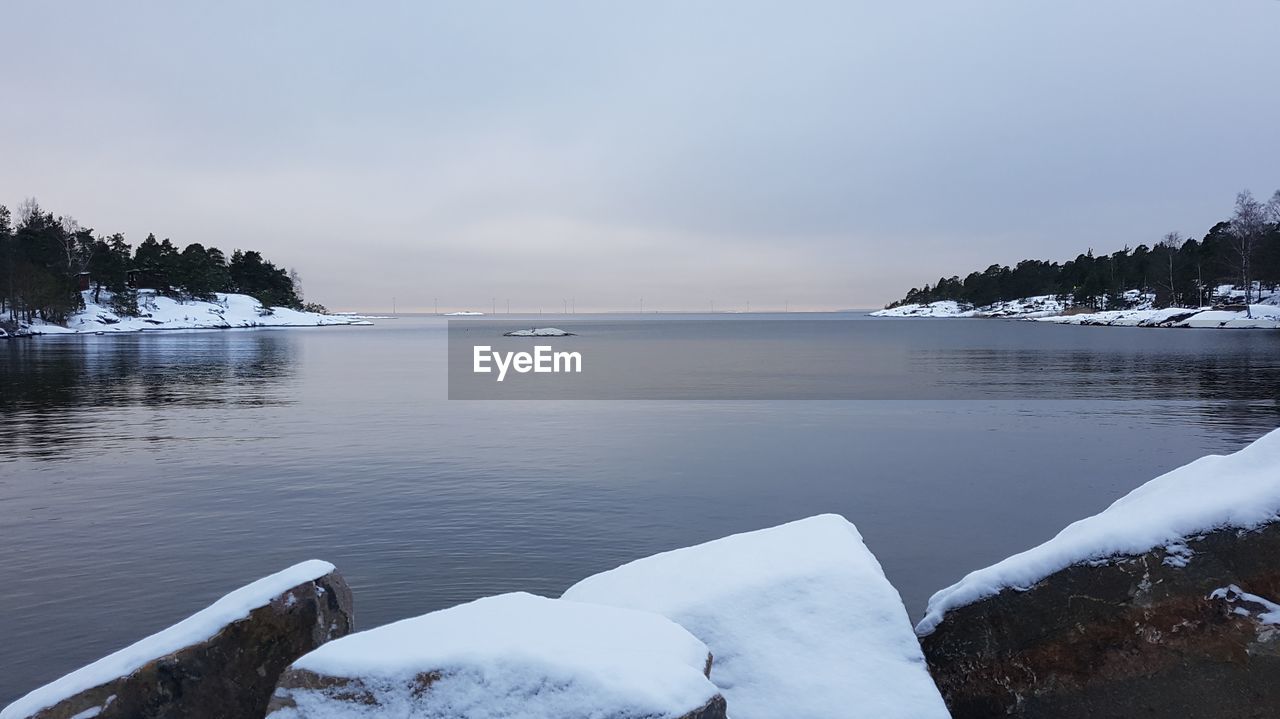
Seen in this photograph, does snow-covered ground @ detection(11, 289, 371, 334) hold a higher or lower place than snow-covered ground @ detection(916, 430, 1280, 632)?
higher

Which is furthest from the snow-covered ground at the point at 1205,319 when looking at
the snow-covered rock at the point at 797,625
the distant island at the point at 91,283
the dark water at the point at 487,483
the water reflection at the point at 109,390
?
the distant island at the point at 91,283

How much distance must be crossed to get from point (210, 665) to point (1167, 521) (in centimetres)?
807

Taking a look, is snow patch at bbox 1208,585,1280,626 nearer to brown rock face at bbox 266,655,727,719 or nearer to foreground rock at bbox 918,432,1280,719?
foreground rock at bbox 918,432,1280,719

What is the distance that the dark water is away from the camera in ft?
41.5

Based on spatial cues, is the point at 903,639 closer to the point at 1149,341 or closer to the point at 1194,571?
the point at 1194,571

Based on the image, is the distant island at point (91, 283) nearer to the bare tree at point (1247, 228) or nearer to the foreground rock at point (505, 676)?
the foreground rock at point (505, 676)

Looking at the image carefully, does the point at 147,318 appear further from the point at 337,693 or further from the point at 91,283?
the point at 337,693

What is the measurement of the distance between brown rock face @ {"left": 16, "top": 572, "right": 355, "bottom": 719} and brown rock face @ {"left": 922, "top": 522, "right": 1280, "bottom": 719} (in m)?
5.94

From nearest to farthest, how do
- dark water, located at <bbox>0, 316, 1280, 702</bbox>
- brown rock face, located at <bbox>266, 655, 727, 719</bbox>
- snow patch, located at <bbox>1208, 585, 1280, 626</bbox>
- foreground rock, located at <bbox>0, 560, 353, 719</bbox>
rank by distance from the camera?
brown rock face, located at <bbox>266, 655, 727, 719</bbox> → foreground rock, located at <bbox>0, 560, 353, 719</bbox> → snow patch, located at <bbox>1208, 585, 1280, 626</bbox> → dark water, located at <bbox>0, 316, 1280, 702</bbox>

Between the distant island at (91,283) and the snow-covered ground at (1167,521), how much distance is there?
15264cm

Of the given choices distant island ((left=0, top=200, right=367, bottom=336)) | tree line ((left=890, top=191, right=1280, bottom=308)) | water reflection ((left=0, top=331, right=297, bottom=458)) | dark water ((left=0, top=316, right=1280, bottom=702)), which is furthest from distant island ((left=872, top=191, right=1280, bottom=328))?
distant island ((left=0, top=200, right=367, bottom=336))

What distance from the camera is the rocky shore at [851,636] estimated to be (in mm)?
5305

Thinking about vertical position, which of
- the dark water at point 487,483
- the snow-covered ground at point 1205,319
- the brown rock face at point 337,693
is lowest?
the dark water at point 487,483

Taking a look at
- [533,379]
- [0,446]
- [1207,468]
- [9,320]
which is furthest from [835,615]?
[9,320]
